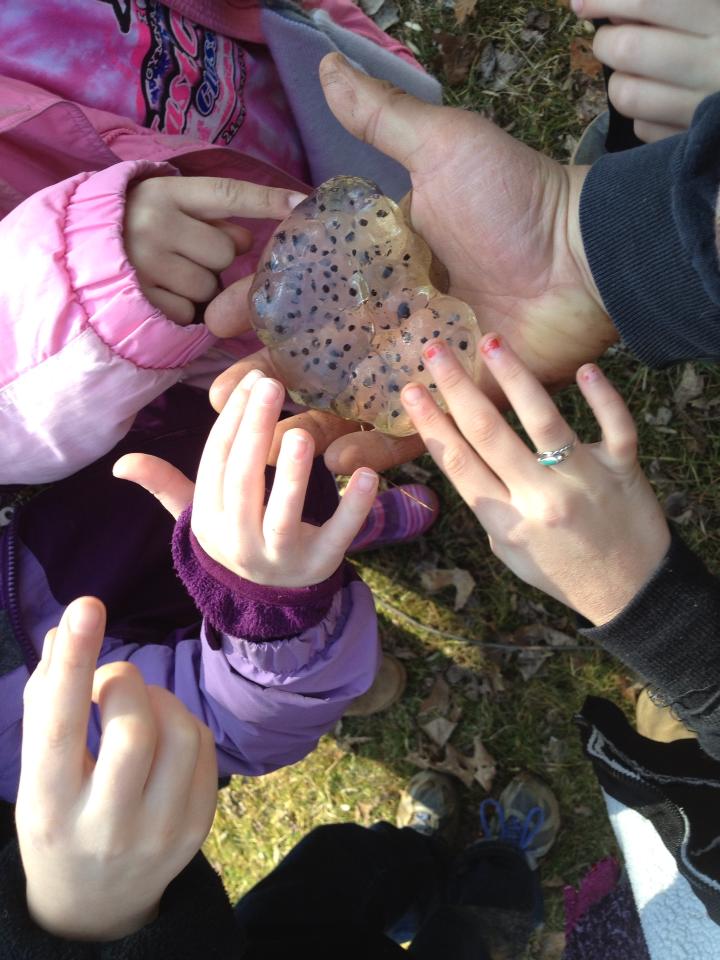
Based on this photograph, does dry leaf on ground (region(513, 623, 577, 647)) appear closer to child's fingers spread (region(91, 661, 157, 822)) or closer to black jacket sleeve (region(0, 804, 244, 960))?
black jacket sleeve (region(0, 804, 244, 960))

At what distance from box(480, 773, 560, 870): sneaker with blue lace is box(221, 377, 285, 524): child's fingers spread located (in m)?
2.30

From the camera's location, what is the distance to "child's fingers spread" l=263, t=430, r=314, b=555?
62.7 inches

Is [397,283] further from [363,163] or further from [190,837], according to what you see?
[190,837]

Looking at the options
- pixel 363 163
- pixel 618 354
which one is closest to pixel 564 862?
pixel 618 354

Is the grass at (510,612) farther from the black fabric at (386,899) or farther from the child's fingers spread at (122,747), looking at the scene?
the child's fingers spread at (122,747)

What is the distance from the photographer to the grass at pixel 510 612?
3.24 meters

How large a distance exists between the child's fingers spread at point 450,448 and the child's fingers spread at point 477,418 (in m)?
0.02

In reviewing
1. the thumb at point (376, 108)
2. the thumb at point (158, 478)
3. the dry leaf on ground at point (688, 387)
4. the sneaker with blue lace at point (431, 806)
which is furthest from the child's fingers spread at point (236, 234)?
the sneaker with blue lace at point (431, 806)

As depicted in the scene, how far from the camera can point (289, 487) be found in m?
1.61

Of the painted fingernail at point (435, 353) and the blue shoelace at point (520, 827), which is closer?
the painted fingernail at point (435, 353)

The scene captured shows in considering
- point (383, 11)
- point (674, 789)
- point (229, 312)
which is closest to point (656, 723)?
point (674, 789)

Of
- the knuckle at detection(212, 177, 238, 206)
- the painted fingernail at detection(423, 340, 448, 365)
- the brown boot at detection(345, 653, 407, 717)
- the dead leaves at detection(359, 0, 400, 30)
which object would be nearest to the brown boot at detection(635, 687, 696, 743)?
the brown boot at detection(345, 653, 407, 717)

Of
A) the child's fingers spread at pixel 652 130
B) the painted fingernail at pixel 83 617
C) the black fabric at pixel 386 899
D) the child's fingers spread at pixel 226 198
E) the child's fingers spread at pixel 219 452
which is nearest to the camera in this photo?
the painted fingernail at pixel 83 617

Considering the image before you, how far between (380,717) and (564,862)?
1034 millimetres
